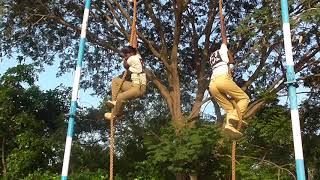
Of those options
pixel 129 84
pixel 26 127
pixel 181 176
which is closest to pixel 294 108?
pixel 129 84

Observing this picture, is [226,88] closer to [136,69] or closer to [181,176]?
[136,69]

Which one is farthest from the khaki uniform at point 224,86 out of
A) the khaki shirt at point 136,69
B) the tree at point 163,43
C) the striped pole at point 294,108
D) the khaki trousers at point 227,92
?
the tree at point 163,43

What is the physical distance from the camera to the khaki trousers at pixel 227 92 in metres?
5.58

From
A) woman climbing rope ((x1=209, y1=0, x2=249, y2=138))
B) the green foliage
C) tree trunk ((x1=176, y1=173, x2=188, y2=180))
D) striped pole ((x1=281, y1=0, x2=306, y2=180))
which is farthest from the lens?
tree trunk ((x1=176, y1=173, x2=188, y2=180))

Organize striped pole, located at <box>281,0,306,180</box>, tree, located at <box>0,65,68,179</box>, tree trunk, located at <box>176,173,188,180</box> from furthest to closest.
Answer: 1. tree, located at <box>0,65,68,179</box>
2. tree trunk, located at <box>176,173,188,180</box>
3. striped pole, located at <box>281,0,306,180</box>

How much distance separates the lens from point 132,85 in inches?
254

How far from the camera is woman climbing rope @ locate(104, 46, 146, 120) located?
6.37 metres

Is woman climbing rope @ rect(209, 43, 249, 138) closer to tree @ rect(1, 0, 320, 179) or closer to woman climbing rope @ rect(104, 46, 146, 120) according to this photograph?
woman climbing rope @ rect(104, 46, 146, 120)

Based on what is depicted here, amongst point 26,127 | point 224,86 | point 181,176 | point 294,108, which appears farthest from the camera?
point 26,127

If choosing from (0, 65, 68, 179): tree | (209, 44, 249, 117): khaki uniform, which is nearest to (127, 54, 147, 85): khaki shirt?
(209, 44, 249, 117): khaki uniform

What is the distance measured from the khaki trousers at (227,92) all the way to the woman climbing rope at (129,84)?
1.04 metres

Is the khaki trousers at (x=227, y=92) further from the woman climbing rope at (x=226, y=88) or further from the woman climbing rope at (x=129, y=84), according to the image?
the woman climbing rope at (x=129, y=84)

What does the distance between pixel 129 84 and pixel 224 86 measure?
134cm

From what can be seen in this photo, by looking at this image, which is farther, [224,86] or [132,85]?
[132,85]
